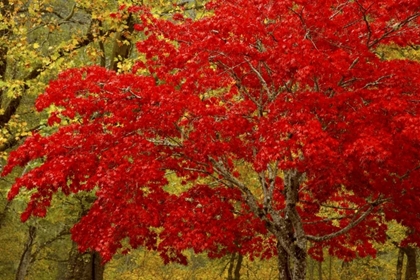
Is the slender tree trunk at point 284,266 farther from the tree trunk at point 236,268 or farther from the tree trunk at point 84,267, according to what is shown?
the tree trunk at point 236,268

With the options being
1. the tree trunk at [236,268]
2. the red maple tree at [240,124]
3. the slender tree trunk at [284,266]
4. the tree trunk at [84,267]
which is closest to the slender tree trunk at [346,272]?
the tree trunk at [236,268]

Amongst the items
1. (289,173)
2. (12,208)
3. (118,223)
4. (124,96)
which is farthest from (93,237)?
(12,208)

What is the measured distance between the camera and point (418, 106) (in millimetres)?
8930

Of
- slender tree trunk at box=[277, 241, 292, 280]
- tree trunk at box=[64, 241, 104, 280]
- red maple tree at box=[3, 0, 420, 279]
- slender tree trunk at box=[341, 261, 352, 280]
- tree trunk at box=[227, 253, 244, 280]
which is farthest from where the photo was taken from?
slender tree trunk at box=[341, 261, 352, 280]

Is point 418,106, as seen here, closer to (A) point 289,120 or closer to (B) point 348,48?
(B) point 348,48

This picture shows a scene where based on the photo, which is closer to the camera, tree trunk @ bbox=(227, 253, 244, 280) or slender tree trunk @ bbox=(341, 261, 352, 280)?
tree trunk @ bbox=(227, 253, 244, 280)

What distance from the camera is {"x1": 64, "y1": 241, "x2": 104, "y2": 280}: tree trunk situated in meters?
15.4

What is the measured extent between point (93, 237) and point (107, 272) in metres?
32.9

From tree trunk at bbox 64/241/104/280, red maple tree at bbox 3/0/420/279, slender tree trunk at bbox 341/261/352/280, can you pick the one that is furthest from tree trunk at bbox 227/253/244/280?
red maple tree at bbox 3/0/420/279

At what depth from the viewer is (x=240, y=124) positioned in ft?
32.9

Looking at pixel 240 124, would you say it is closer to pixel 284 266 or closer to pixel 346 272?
pixel 284 266

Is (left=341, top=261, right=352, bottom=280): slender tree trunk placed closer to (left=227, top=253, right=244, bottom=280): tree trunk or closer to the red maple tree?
(left=227, top=253, right=244, bottom=280): tree trunk

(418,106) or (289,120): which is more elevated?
(418,106)

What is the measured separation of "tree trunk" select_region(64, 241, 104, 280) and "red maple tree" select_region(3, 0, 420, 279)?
18.8 feet
